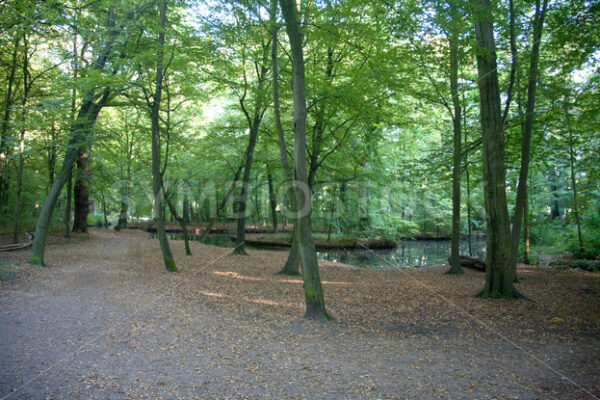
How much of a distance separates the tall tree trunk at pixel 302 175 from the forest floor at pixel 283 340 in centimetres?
43

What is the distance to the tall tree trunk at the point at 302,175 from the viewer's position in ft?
19.2

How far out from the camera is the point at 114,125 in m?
22.7

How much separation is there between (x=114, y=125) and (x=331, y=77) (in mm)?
17924

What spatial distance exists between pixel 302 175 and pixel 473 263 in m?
9.17

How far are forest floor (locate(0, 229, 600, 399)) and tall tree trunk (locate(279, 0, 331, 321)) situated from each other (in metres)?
0.43

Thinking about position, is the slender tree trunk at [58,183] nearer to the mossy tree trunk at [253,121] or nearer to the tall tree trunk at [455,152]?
the mossy tree trunk at [253,121]

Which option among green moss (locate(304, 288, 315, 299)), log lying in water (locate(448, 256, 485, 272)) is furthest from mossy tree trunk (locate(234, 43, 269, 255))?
log lying in water (locate(448, 256, 485, 272))

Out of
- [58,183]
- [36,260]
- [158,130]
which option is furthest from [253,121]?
[36,260]

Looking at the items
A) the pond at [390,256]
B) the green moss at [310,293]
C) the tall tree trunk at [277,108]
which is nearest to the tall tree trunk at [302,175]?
the green moss at [310,293]

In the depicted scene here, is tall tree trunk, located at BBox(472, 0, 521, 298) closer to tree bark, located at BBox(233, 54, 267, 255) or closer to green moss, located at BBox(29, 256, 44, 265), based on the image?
tree bark, located at BBox(233, 54, 267, 255)

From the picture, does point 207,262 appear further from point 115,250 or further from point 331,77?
point 331,77

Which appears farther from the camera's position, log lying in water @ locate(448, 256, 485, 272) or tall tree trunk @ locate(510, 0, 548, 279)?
log lying in water @ locate(448, 256, 485, 272)

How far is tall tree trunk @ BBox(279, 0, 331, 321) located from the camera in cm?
585

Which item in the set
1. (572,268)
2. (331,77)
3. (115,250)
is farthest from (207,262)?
(572,268)
